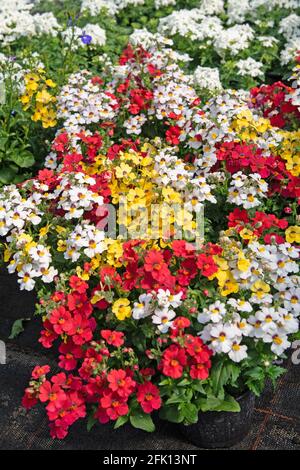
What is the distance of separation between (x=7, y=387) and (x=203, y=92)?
6.61ft

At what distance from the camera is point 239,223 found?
3.01 metres

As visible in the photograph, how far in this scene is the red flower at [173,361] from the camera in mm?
2479

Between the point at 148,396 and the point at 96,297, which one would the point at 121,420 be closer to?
the point at 148,396

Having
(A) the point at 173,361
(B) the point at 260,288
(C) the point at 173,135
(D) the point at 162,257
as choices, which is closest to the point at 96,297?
(D) the point at 162,257

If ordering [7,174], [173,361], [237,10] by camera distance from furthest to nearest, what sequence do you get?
1. [237,10]
2. [7,174]
3. [173,361]

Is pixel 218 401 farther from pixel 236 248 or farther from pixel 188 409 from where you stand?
pixel 236 248

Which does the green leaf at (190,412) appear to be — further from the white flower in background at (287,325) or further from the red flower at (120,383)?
the white flower in background at (287,325)

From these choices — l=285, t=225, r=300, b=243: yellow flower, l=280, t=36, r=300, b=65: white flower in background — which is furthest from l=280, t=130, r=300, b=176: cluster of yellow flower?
l=280, t=36, r=300, b=65: white flower in background

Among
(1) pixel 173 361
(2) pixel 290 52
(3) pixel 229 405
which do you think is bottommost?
(3) pixel 229 405

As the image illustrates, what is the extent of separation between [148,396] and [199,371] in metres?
0.22

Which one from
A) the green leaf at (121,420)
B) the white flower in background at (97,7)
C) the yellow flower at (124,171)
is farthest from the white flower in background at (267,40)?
the green leaf at (121,420)

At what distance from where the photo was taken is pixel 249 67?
4809mm

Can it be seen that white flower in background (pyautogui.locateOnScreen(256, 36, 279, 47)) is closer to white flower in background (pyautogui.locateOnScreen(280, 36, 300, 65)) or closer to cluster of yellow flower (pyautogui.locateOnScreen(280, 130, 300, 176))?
white flower in background (pyautogui.locateOnScreen(280, 36, 300, 65))

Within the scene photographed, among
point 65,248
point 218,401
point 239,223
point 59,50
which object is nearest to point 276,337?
point 218,401
